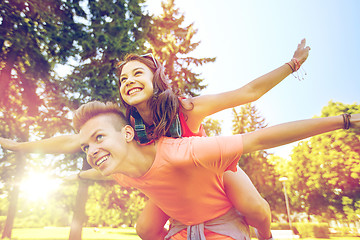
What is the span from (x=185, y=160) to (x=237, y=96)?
0.71 metres

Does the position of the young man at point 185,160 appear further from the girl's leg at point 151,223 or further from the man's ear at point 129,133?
the girl's leg at point 151,223

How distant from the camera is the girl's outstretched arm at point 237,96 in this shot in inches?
74.4

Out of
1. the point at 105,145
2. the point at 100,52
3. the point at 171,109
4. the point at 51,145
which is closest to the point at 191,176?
the point at 171,109

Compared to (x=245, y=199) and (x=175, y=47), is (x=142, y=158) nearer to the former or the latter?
(x=245, y=199)

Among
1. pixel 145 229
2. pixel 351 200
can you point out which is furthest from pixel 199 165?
pixel 351 200

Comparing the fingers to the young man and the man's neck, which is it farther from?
the man's neck

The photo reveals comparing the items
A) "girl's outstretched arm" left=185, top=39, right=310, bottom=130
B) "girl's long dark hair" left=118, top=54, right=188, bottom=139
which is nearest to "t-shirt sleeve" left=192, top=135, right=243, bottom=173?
"girl's long dark hair" left=118, top=54, right=188, bottom=139

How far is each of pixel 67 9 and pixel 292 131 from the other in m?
10.9

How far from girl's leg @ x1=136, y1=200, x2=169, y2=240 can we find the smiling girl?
763 millimetres

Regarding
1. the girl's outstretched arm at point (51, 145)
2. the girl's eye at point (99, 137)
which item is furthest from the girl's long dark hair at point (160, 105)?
the girl's outstretched arm at point (51, 145)

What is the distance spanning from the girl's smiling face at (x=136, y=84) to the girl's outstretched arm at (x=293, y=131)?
0.91 meters

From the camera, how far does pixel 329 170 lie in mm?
20641

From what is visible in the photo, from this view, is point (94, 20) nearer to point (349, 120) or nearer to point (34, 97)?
point (34, 97)

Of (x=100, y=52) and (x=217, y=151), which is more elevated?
(x=100, y=52)
